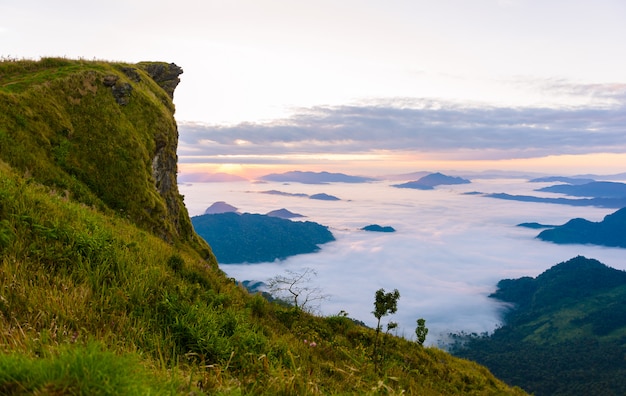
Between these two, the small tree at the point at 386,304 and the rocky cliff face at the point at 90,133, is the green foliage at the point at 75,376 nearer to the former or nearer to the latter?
the rocky cliff face at the point at 90,133

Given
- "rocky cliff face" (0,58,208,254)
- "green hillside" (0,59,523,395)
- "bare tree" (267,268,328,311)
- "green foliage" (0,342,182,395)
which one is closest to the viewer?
"green foliage" (0,342,182,395)

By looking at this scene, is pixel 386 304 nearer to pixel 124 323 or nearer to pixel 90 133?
pixel 124 323

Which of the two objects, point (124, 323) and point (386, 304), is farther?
point (386, 304)

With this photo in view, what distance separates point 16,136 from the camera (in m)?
17.3

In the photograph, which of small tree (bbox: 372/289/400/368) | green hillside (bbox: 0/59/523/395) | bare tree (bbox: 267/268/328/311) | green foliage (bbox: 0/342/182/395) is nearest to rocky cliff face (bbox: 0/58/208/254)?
green hillside (bbox: 0/59/523/395)

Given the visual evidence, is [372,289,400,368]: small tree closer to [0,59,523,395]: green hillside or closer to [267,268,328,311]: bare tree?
[0,59,523,395]: green hillside

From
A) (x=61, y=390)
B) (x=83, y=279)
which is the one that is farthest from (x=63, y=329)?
(x=61, y=390)

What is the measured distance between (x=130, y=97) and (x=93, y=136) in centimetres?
652

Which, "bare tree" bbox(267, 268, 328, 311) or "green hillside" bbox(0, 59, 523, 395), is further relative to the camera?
"bare tree" bbox(267, 268, 328, 311)

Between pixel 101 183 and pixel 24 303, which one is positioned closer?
pixel 24 303

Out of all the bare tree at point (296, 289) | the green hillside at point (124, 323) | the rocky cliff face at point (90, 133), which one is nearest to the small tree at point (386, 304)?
the green hillside at point (124, 323)

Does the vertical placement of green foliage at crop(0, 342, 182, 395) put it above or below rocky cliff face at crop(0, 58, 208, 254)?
below

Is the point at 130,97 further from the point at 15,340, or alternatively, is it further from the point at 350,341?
the point at 15,340

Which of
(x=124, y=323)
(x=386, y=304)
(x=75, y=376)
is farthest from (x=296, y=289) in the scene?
(x=75, y=376)
